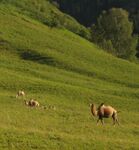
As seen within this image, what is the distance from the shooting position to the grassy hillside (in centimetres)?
2877

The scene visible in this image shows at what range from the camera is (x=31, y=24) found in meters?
95.8

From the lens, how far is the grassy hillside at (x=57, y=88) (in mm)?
28769

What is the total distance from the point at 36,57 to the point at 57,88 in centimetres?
1844

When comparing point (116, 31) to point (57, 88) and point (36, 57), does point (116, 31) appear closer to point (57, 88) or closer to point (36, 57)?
point (36, 57)

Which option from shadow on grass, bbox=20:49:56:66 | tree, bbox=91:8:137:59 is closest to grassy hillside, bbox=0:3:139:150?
shadow on grass, bbox=20:49:56:66

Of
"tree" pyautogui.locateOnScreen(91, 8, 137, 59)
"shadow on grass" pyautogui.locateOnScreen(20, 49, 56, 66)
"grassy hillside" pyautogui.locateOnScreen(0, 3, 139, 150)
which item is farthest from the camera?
"tree" pyautogui.locateOnScreen(91, 8, 137, 59)

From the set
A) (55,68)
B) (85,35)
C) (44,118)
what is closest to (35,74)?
(55,68)

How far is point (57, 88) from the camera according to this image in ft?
195

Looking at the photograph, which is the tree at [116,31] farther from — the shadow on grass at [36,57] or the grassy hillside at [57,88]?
the shadow on grass at [36,57]

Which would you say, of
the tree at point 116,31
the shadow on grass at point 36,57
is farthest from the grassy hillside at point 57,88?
the tree at point 116,31

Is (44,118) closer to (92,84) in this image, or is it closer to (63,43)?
(92,84)

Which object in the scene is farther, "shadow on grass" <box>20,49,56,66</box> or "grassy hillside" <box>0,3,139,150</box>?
"shadow on grass" <box>20,49,56,66</box>

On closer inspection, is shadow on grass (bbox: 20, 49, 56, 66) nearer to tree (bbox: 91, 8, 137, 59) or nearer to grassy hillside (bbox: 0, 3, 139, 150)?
grassy hillside (bbox: 0, 3, 139, 150)

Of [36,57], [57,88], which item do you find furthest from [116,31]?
[57,88]
